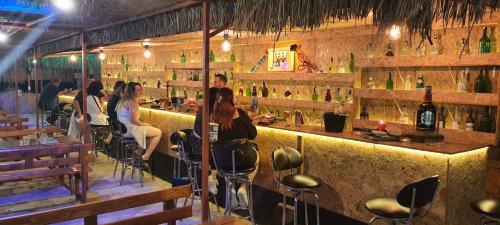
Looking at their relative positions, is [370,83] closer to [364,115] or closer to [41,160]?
[364,115]

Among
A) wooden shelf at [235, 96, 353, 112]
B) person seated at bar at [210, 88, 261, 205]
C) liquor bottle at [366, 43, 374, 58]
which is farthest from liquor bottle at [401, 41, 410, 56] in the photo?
person seated at bar at [210, 88, 261, 205]

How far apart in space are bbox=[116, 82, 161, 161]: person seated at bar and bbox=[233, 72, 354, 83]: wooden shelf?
A: 5.51 ft

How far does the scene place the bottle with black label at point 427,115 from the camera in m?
3.84

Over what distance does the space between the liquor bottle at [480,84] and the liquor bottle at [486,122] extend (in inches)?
7.2

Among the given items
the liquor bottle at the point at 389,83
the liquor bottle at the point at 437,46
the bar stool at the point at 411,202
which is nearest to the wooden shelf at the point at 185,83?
the liquor bottle at the point at 389,83

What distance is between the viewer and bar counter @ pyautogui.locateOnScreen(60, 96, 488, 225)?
3.41 meters

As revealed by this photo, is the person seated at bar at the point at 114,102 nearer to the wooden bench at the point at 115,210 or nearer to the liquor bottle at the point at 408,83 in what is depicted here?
the wooden bench at the point at 115,210

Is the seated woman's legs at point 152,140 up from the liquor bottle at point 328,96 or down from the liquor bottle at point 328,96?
down

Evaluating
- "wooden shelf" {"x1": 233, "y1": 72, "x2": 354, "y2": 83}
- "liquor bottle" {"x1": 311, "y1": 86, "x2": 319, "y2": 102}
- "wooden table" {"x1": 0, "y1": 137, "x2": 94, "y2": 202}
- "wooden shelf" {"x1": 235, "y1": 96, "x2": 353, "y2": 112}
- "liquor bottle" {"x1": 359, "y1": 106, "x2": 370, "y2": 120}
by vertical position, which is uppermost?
"wooden shelf" {"x1": 233, "y1": 72, "x2": 354, "y2": 83}

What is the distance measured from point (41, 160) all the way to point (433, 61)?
4.81m

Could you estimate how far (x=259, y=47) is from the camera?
6637 millimetres

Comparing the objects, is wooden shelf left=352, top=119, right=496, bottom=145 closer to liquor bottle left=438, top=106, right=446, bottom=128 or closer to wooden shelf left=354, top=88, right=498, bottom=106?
liquor bottle left=438, top=106, right=446, bottom=128

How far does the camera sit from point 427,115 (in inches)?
152

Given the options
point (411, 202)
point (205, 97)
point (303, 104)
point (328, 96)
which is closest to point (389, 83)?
point (328, 96)
